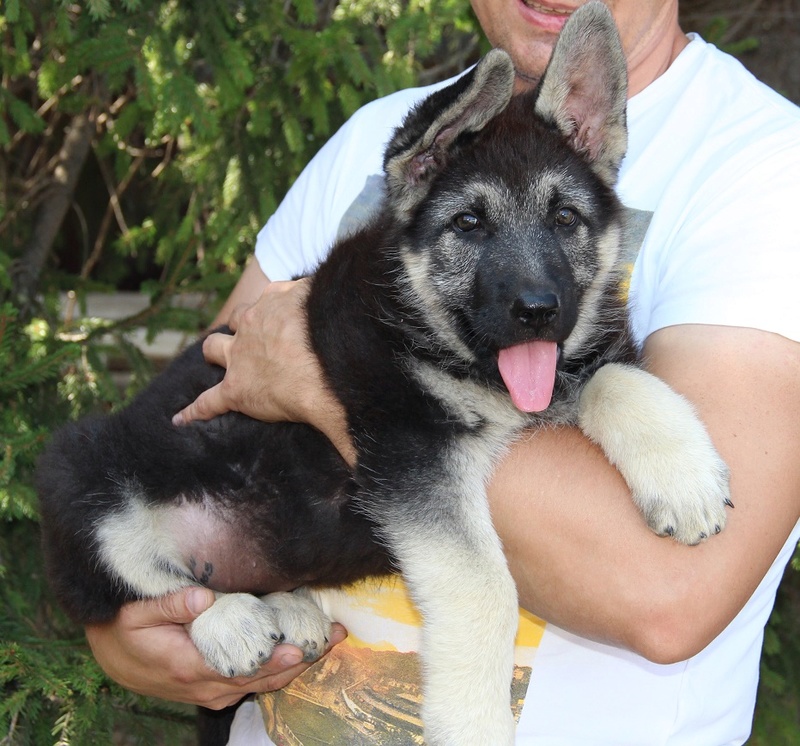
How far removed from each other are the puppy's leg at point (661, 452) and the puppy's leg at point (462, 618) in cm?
34

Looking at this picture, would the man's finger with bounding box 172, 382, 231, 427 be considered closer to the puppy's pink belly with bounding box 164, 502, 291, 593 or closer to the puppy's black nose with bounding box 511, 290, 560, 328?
the puppy's pink belly with bounding box 164, 502, 291, 593

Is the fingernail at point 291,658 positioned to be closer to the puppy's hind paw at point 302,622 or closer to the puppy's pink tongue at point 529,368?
the puppy's hind paw at point 302,622

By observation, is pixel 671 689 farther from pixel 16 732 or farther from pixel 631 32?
pixel 16 732

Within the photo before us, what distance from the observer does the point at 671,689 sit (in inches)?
84.0

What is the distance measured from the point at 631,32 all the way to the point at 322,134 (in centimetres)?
188

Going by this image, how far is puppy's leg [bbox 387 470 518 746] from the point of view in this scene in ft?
6.72

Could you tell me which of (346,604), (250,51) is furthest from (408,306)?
(250,51)

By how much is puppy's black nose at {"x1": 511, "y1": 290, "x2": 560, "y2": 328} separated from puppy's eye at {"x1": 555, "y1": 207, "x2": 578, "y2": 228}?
333mm

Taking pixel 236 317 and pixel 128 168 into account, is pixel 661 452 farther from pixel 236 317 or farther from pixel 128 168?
pixel 128 168

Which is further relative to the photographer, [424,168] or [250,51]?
[250,51]

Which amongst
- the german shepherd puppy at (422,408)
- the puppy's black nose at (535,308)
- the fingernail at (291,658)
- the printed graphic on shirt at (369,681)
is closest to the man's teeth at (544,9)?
the german shepherd puppy at (422,408)

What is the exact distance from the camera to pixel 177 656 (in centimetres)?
245

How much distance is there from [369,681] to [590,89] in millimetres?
1591

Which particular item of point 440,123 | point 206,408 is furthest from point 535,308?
point 206,408
